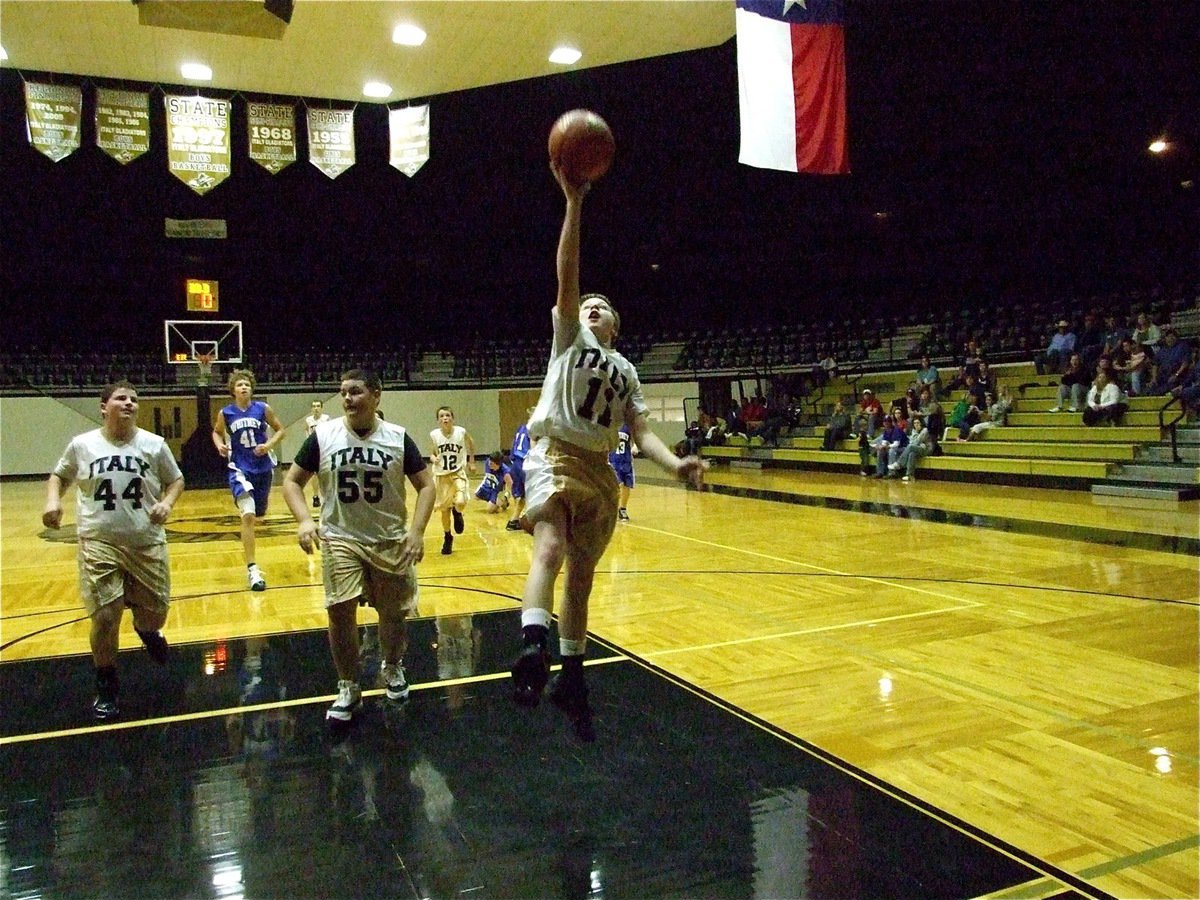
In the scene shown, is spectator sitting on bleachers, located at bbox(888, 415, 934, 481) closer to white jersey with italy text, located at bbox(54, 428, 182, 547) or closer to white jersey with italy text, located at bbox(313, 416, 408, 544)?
white jersey with italy text, located at bbox(313, 416, 408, 544)

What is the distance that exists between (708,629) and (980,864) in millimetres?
2818

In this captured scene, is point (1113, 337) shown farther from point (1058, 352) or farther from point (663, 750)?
point (663, 750)

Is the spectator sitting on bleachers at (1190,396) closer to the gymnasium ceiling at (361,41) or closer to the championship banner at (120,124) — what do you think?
the gymnasium ceiling at (361,41)

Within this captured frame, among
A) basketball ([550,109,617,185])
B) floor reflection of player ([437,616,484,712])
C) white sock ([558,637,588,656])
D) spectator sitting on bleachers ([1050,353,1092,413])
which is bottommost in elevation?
floor reflection of player ([437,616,484,712])

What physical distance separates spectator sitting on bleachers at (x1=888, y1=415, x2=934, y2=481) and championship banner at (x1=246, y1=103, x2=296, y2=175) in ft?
Answer: 33.6

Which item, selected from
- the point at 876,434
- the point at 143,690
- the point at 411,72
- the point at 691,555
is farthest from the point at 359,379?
the point at 876,434

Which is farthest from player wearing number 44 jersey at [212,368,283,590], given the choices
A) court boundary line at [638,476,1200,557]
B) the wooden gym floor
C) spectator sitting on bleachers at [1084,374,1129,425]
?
spectator sitting on bleachers at [1084,374,1129,425]

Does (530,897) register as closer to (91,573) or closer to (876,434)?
(91,573)

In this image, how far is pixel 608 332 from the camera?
11.1ft

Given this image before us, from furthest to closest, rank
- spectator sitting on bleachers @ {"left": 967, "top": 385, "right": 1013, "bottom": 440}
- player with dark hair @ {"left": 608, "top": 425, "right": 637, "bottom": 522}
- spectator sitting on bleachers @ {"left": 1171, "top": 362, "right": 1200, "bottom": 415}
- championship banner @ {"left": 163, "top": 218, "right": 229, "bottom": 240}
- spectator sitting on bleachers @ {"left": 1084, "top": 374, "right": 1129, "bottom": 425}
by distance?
championship banner @ {"left": 163, "top": 218, "right": 229, "bottom": 240} < spectator sitting on bleachers @ {"left": 967, "top": 385, "right": 1013, "bottom": 440} < spectator sitting on bleachers @ {"left": 1084, "top": 374, "right": 1129, "bottom": 425} < spectator sitting on bleachers @ {"left": 1171, "top": 362, "right": 1200, "bottom": 415} < player with dark hair @ {"left": 608, "top": 425, "right": 637, "bottom": 522}

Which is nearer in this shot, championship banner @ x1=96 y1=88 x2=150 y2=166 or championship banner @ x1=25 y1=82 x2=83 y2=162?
championship banner @ x1=25 y1=82 x2=83 y2=162

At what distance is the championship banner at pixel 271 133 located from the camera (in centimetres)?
1208

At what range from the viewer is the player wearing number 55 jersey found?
3.78m

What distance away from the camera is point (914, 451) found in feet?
47.6
